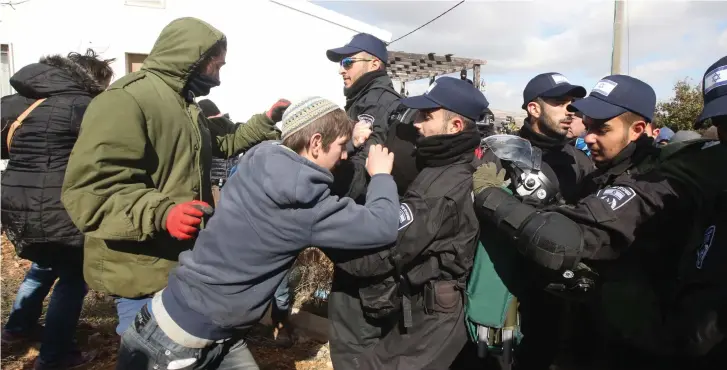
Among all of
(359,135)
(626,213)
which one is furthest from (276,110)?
(626,213)

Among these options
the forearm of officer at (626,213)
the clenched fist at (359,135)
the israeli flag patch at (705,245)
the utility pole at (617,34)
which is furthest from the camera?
the utility pole at (617,34)

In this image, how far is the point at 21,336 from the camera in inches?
160

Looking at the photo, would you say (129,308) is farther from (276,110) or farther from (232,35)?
(232,35)

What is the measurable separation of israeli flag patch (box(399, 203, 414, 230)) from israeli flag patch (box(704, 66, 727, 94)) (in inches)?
49.0

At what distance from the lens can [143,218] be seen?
2.10 m

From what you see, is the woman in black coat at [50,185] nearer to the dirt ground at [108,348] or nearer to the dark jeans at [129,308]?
the dirt ground at [108,348]

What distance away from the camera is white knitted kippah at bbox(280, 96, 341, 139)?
2.02m

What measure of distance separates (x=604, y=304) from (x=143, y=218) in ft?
6.32

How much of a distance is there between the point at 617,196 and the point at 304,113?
1.28 metres

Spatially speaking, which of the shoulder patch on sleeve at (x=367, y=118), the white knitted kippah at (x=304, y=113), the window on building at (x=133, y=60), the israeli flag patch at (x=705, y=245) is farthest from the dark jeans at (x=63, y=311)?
the window on building at (x=133, y=60)

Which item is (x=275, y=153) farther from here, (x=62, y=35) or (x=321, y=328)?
(x=62, y=35)

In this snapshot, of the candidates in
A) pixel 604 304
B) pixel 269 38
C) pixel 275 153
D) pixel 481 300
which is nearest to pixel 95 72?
pixel 275 153

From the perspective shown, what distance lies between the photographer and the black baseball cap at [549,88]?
313cm

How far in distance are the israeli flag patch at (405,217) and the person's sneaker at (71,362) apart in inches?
113
